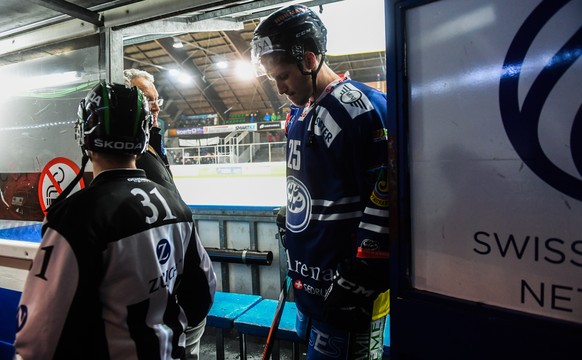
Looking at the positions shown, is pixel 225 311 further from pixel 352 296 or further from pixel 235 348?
pixel 352 296

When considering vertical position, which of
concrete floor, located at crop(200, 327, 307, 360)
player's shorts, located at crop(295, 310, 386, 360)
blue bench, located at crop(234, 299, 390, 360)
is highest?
player's shorts, located at crop(295, 310, 386, 360)

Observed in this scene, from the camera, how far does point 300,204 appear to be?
153 centimetres

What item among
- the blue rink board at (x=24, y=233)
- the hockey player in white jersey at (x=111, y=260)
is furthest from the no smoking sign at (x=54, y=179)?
the hockey player in white jersey at (x=111, y=260)

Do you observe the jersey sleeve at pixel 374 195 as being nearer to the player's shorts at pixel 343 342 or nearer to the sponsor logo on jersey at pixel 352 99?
the sponsor logo on jersey at pixel 352 99

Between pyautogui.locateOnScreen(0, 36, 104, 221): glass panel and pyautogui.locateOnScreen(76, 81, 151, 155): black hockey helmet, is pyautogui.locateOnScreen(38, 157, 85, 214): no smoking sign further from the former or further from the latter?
pyautogui.locateOnScreen(76, 81, 151, 155): black hockey helmet

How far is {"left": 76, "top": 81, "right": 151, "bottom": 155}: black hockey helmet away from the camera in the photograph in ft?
4.33

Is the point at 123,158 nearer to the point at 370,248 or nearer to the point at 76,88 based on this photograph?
the point at 370,248

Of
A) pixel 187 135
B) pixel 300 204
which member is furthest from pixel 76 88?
pixel 187 135

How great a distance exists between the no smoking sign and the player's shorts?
1.98 metres

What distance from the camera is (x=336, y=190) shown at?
1.41 m

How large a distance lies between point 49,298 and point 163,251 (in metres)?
0.37

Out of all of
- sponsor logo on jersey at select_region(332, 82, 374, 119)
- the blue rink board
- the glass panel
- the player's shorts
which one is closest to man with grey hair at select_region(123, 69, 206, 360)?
the glass panel

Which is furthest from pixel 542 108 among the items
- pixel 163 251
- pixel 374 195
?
pixel 163 251

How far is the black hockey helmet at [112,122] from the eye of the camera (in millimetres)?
1319
